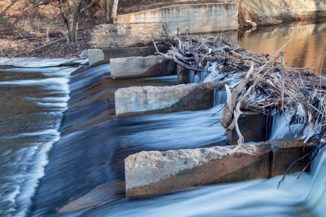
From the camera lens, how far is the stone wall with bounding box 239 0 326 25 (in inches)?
1203

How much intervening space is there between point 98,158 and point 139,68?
5831 mm

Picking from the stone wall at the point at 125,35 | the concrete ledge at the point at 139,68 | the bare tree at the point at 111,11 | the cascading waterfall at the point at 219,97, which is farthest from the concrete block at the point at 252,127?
the bare tree at the point at 111,11

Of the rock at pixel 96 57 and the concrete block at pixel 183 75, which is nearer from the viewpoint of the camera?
the concrete block at pixel 183 75

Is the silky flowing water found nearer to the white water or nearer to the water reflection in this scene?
the white water

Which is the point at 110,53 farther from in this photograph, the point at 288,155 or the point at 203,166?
the point at 288,155

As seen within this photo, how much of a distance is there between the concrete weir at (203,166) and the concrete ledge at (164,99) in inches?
120

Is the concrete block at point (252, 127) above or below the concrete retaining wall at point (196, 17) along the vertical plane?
below

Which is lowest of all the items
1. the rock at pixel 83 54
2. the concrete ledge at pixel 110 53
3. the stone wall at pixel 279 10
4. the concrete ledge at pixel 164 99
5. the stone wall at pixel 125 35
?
the concrete ledge at pixel 164 99

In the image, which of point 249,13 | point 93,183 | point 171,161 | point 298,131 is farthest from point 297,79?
point 249,13

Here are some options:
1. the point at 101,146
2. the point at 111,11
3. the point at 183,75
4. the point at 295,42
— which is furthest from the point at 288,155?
the point at 111,11

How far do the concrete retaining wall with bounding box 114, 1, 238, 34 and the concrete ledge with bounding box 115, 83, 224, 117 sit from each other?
50.6ft

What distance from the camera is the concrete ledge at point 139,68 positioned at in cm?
1252

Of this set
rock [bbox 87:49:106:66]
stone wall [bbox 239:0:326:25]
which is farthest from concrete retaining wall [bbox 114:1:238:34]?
rock [bbox 87:49:106:66]

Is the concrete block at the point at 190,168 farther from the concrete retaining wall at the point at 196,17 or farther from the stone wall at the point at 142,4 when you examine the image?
the stone wall at the point at 142,4
